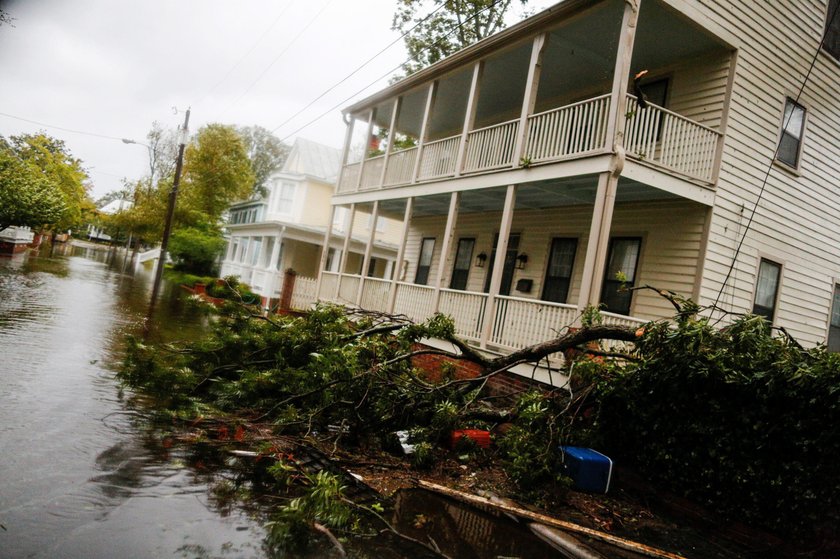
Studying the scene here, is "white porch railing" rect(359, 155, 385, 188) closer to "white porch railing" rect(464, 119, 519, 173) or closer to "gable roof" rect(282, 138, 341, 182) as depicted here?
"white porch railing" rect(464, 119, 519, 173)

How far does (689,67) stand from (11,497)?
11532 mm

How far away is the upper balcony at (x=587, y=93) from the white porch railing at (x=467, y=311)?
2515 millimetres

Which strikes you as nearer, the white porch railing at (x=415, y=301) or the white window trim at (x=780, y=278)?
the white window trim at (x=780, y=278)

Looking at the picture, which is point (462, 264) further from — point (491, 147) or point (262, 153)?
point (262, 153)

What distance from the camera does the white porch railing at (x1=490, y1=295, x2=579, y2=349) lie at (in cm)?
822

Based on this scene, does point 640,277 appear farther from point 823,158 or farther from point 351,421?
point 351,421

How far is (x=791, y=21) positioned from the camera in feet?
34.8

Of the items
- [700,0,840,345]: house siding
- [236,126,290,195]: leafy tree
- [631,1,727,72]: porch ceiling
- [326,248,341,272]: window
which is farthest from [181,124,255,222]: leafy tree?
[700,0,840,345]: house siding

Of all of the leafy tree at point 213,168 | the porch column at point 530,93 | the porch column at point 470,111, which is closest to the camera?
the porch column at point 530,93

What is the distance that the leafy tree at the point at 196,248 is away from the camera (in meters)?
31.4

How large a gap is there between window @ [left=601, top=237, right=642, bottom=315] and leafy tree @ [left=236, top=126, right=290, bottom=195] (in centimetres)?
5185

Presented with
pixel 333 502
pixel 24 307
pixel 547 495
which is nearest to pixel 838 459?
pixel 547 495

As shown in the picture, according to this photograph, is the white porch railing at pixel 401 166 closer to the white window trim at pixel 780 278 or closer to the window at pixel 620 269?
the window at pixel 620 269

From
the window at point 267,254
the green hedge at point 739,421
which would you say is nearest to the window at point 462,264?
the green hedge at point 739,421
